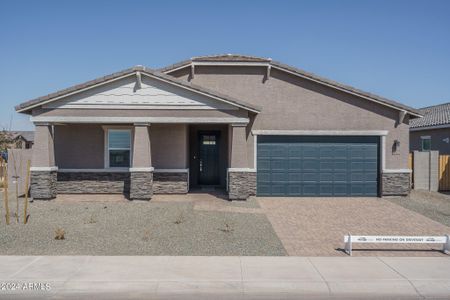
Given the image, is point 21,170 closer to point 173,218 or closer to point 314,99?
point 173,218

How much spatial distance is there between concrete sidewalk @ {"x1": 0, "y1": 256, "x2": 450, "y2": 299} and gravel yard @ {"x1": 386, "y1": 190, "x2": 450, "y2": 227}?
566cm

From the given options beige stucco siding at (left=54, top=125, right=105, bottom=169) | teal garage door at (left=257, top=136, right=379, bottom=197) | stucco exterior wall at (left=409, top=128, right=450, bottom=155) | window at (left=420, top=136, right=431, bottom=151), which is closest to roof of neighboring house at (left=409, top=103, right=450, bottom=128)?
stucco exterior wall at (left=409, top=128, right=450, bottom=155)

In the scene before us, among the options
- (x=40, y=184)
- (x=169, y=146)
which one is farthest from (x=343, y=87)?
(x=40, y=184)

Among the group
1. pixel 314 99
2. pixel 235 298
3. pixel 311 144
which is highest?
pixel 314 99

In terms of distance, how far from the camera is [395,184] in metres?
17.0

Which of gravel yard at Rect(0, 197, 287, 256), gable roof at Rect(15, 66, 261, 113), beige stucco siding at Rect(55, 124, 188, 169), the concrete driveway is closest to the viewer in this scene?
gravel yard at Rect(0, 197, 287, 256)

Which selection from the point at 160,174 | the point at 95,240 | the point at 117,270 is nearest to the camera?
the point at 117,270

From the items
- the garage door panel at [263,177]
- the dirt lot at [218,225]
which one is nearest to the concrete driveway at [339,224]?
the dirt lot at [218,225]

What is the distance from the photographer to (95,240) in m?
9.77

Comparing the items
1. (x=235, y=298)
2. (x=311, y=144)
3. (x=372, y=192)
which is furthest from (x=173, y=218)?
(x=372, y=192)

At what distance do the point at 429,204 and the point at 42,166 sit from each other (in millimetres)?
15470

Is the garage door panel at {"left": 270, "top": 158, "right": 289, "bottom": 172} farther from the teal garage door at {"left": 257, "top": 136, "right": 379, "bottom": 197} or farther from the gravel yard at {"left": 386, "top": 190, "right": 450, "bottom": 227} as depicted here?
the gravel yard at {"left": 386, "top": 190, "right": 450, "bottom": 227}

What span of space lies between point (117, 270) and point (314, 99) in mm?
12301

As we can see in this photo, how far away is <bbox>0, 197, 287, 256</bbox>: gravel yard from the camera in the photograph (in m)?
9.03
